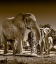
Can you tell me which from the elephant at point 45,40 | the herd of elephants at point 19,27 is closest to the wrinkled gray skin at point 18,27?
the herd of elephants at point 19,27

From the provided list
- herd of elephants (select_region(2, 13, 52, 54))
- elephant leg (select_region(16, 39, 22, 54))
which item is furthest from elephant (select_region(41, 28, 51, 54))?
elephant leg (select_region(16, 39, 22, 54))

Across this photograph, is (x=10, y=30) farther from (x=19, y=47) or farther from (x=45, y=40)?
(x=45, y=40)

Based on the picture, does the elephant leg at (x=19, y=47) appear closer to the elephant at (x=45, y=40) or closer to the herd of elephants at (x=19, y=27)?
the herd of elephants at (x=19, y=27)

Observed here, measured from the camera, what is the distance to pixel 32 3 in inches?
134

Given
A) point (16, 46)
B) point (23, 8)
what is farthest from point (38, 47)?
point (23, 8)

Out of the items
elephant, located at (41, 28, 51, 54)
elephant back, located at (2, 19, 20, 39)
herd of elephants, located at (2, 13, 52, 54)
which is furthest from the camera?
elephant, located at (41, 28, 51, 54)

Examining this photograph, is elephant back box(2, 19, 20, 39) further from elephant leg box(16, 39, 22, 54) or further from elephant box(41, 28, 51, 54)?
elephant box(41, 28, 51, 54)

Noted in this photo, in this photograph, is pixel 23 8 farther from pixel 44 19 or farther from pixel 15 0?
pixel 44 19

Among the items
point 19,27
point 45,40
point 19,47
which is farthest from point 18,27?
point 45,40

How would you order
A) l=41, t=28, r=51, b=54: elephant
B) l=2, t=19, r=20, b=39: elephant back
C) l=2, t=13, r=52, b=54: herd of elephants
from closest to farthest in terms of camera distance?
l=2, t=13, r=52, b=54: herd of elephants
l=2, t=19, r=20, b=39: elephant back
l=41, t=28, r=51, b=54: elephant

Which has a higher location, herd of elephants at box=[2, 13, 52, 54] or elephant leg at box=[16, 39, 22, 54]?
herd of elephants at box=[2, 13, 52, 54]

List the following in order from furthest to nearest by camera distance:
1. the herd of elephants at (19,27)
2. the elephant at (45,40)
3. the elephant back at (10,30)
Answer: the elephant at (45,40)
the elephant back at (10,30)
the herd of elephants at (19,27)

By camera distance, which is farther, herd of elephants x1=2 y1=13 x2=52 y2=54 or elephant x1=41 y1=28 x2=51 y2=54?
elephant x1=41 y1=28 x2=51 y2=54

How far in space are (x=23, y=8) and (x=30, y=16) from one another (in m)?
0.93
